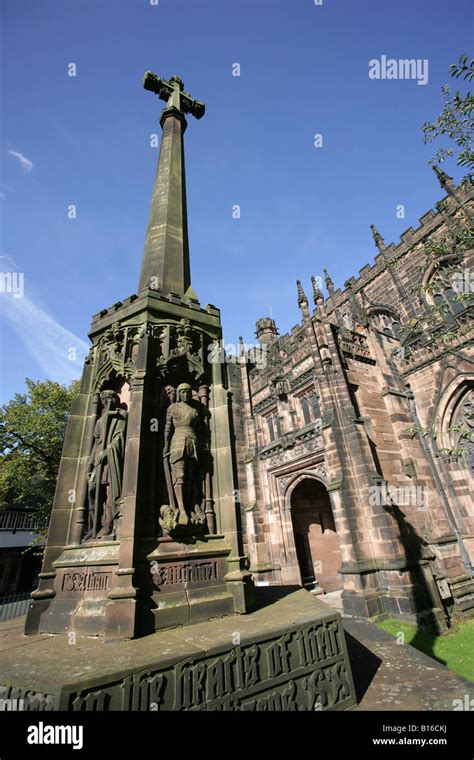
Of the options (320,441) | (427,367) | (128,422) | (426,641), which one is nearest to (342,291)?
(427,367)

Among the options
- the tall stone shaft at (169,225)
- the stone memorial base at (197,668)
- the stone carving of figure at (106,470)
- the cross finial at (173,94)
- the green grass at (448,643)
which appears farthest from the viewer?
the cross finial at (173,94)

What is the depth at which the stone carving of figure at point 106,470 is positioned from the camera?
4090 mm

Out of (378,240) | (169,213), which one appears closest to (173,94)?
(169,213)

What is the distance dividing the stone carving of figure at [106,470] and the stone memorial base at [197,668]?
113 cm

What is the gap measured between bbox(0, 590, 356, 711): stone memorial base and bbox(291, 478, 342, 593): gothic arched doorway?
505 inches

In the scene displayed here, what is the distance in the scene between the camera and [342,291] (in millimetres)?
25938

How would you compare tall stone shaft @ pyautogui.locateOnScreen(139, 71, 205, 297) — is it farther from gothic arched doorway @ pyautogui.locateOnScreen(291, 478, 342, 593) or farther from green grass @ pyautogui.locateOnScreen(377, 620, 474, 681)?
gothic arched doorway @ pyautogui.locateOnScreen(291, 478, 342, 593)

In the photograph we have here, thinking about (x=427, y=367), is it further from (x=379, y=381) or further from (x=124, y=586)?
(x=124, y=586)

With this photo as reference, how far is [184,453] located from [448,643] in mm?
9560

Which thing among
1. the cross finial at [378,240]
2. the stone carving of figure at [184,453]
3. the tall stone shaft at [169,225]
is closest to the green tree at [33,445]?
the tall stone shaft at [169,225]

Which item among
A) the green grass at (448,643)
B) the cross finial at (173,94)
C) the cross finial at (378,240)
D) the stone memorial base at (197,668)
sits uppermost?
the cross finial at (378,240)

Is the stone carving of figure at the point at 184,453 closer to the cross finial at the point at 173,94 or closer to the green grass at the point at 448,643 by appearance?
the green grass at the point at 448,643

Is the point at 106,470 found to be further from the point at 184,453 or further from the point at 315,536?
the point at 315,536

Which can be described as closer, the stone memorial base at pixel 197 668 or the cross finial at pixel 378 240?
the stone memorial base at pixel 197 668
